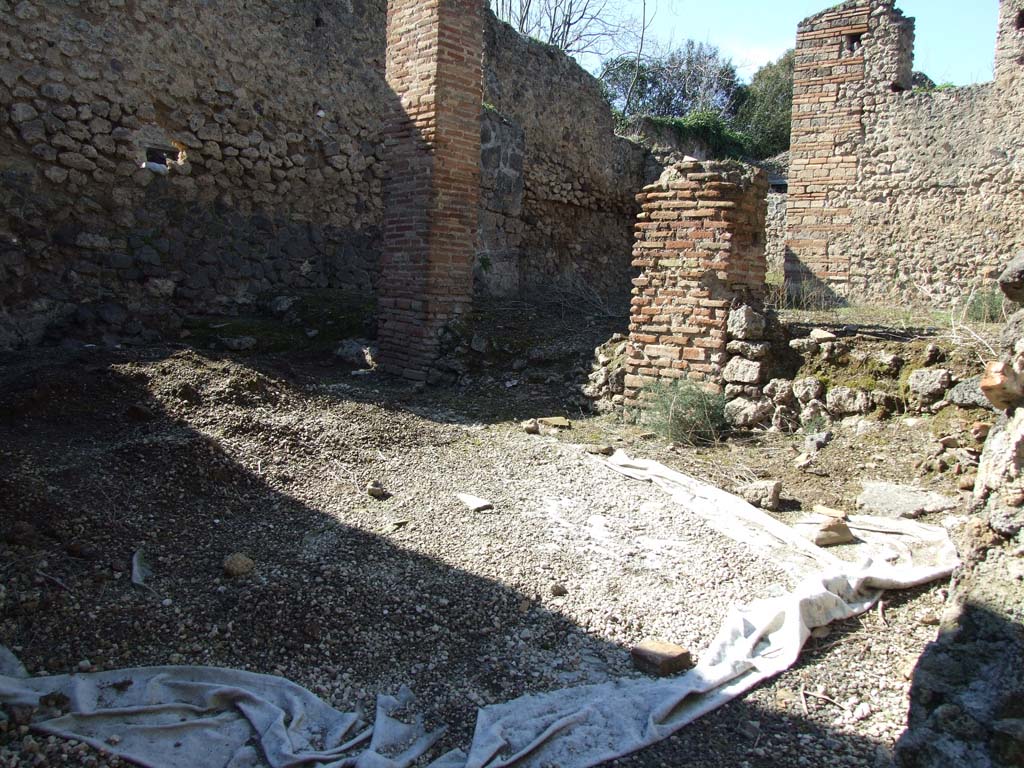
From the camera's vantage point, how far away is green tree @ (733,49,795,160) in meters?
22.8

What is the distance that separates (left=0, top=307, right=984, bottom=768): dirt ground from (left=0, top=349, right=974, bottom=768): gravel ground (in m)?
0.01

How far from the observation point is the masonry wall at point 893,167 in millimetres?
10375

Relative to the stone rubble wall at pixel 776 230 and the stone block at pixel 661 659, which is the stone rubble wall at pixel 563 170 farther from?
the stone block at pixel 661 659

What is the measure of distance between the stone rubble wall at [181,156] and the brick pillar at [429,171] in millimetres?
2322

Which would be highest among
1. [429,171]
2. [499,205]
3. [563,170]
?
[563,170]

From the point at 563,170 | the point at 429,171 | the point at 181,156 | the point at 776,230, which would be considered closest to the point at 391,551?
the point at 429,171

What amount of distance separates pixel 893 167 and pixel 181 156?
30.0 ft

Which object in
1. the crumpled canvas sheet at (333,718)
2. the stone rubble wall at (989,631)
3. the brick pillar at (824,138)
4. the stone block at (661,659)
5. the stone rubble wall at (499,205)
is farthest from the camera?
the brick pillar at (824,138)

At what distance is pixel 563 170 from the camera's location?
1315 centimetres

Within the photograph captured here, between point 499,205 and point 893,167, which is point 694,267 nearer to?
point 499,205

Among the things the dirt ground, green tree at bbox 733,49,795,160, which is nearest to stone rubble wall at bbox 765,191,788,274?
the dirt ground

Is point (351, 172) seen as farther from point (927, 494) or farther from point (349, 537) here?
point (927, 494)

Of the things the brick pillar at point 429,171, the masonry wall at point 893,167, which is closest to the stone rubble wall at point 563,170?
the masonry wall at point 893,167

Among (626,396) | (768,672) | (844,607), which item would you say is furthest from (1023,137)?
(768,672)
